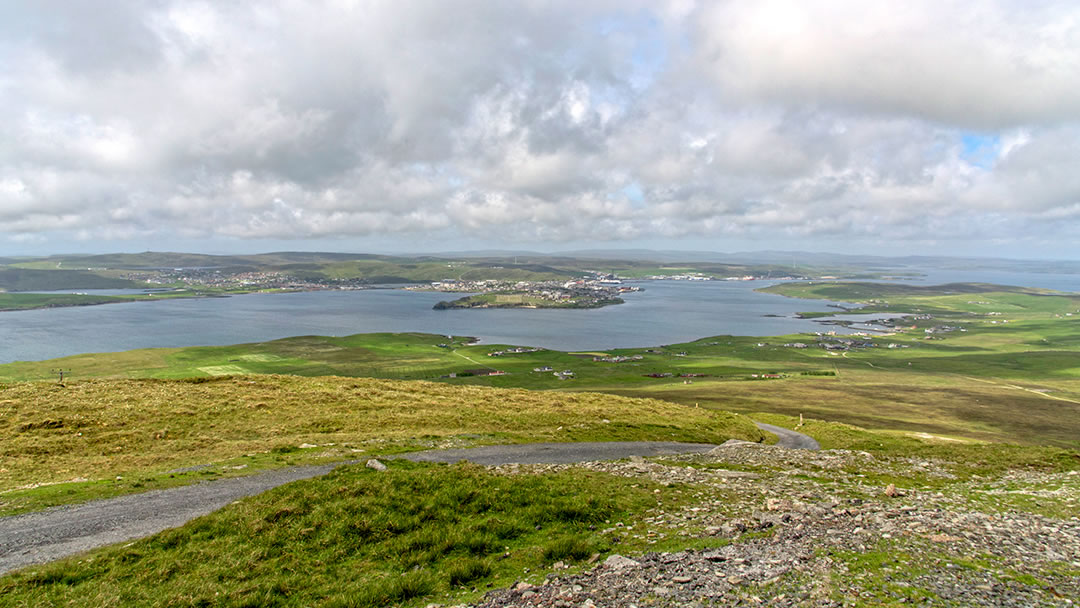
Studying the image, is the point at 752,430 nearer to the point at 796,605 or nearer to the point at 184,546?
the point at 796,605

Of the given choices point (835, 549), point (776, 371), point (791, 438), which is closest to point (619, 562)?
point (835, 549)

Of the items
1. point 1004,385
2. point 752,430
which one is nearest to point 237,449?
point 752,430

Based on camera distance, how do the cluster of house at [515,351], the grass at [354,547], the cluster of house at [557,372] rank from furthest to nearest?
1. the cluster of house at [515,351]
2. the cluster of house at [557,372]
3. the grass at [354,547]

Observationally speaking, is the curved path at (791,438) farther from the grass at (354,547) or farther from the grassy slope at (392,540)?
the grass at (354,547)

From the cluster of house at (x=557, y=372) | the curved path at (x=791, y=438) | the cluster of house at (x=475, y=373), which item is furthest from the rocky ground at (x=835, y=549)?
the cluster of house at (x=557, y=372)

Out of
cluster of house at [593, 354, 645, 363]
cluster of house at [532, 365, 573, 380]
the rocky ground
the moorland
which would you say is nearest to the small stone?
the rocky ground

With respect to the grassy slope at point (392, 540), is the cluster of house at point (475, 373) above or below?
below
